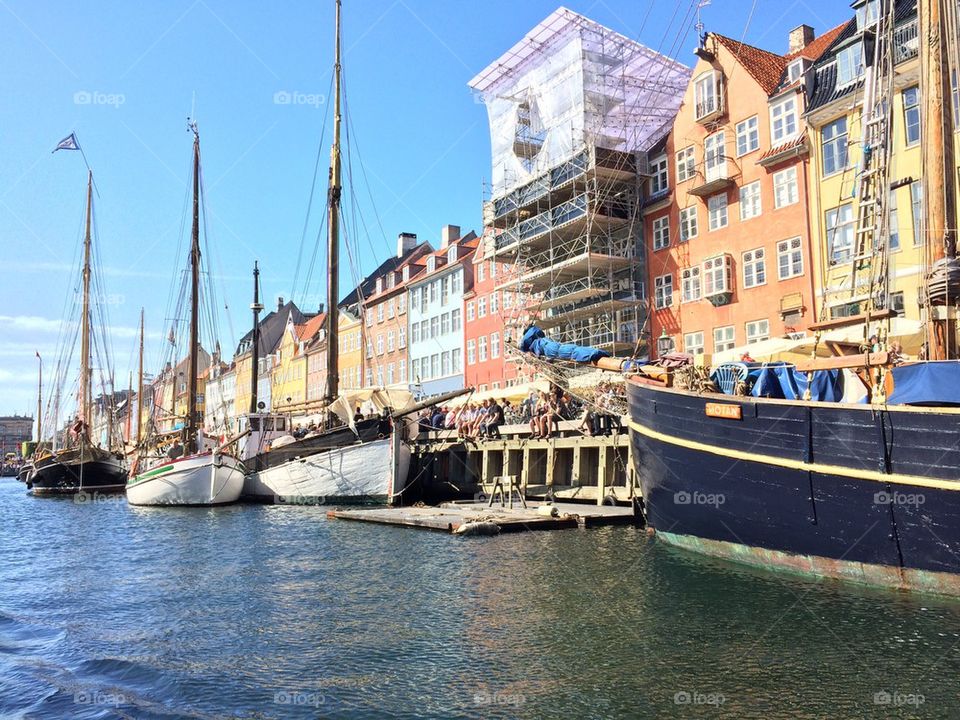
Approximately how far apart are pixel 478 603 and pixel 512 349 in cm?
1006

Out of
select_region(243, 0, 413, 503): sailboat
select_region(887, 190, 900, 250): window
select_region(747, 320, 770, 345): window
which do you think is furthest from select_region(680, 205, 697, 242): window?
select_region(243, 0, 413, 503): sailboat

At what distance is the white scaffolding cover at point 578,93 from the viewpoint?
39.2m

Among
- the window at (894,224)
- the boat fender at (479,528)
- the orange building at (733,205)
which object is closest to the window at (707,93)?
the orange building at (733,205)

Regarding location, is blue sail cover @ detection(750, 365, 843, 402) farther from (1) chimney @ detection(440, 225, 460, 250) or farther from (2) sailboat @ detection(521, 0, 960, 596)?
(1) chimney @ detection(440, 225, 460, 250)

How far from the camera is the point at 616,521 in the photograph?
73.2ft

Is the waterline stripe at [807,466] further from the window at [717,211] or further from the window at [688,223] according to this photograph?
the window at [688,223]

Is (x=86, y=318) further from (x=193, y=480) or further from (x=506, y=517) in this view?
(x=506, y=517)

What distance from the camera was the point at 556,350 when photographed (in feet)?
67.7

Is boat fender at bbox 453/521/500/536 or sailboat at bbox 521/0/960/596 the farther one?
boat fender at bbox 453/521/500/536

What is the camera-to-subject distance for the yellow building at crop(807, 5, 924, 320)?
80.7ft

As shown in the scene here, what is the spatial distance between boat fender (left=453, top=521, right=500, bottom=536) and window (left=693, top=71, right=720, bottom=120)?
2053cm

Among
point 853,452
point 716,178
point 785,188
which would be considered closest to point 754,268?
point 785,188

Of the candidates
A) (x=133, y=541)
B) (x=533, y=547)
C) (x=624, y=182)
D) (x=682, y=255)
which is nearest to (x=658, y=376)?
(x=533, y=547)

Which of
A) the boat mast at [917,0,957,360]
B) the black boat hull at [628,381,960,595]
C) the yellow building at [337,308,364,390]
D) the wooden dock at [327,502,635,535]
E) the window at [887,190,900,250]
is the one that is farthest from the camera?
the yellow building at [337,308,364,390]
